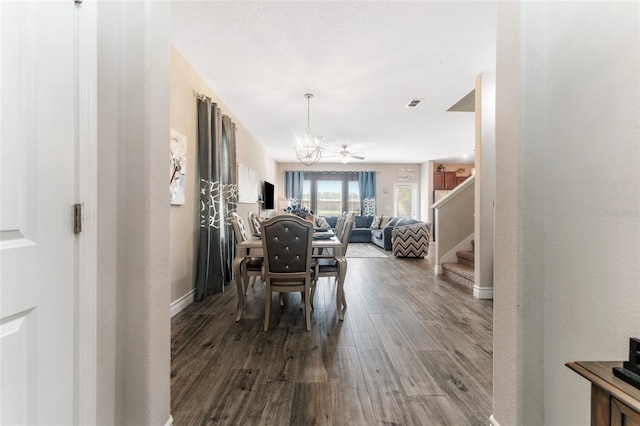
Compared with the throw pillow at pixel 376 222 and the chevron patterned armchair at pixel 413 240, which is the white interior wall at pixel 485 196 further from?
the throw pillow at pixel 376 222

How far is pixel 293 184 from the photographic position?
931 centimetres

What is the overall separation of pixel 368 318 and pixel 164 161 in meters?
2.25

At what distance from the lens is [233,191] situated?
161 inches

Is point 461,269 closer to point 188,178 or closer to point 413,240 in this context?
point 413,240

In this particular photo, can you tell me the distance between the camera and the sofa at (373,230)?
276 inches

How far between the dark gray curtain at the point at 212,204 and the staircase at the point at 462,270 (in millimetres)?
3300

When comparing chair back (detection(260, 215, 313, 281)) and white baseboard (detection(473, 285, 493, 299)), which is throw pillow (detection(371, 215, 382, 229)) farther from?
chair back (detection(260, 215, 313, 281))

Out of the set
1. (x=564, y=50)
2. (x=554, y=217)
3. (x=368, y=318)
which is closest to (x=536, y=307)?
(x=554, y=217)

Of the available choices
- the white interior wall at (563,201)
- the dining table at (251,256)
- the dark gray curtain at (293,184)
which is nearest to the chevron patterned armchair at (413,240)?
the dining table at (251,256)

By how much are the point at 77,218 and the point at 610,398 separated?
5.22ft

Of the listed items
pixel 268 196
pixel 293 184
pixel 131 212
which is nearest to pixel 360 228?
pixel 293 184

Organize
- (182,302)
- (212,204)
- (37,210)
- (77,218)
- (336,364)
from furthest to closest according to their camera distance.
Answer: (212,204), (182,302), (336,364), (77,218), (37,210)

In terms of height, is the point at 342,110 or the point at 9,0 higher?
the point at 342,110

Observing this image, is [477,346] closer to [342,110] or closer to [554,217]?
[554,217]
